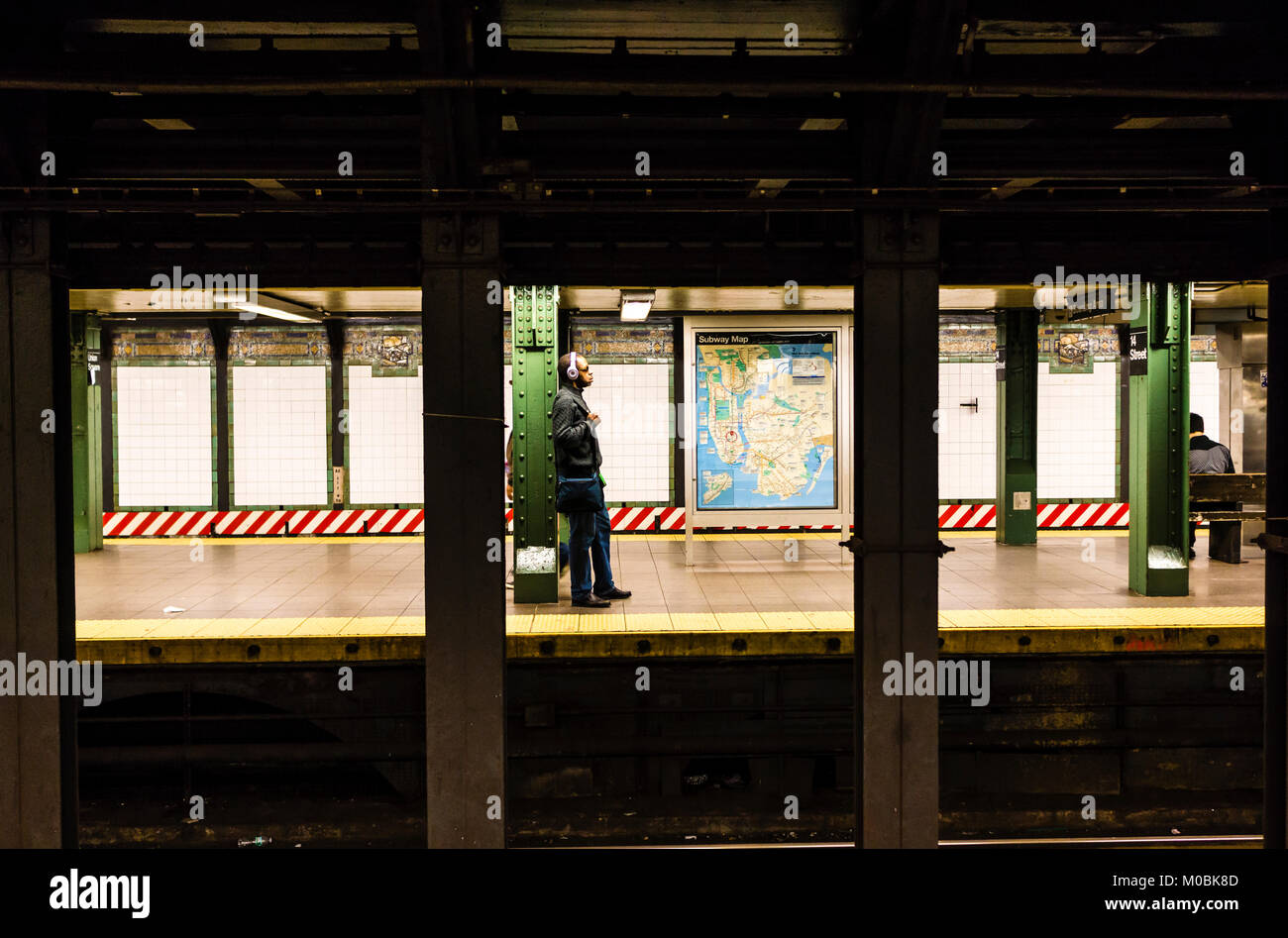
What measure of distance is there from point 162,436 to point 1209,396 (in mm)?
13675

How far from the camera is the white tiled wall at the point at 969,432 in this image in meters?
11.4

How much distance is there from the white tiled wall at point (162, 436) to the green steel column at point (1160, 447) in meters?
10.6

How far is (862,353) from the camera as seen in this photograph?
12.4ft

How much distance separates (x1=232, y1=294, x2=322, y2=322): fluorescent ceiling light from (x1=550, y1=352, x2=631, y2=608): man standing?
143 inches

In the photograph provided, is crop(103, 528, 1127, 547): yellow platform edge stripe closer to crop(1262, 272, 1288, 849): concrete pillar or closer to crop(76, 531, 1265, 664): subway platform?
crop(76, 531, 1265, 664): subway platform

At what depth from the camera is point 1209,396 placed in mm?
11461

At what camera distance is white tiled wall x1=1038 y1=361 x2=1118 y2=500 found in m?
11.3

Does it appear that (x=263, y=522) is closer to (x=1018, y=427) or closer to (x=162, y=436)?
(x=162, y=436)

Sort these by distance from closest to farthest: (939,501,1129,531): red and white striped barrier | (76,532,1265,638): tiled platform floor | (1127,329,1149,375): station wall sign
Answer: (76,532,1265,638): tiled platform floor, (1127,329,1149,375): station wall sign, (939,501,1129,531): red and white striped barrier

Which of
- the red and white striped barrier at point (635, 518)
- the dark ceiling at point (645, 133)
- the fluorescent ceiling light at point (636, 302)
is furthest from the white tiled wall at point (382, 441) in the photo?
the dark ceiling at point (645, 133)

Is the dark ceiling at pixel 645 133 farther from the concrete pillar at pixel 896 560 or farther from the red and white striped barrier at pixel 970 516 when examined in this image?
the red and white striped barrier at pixel 970 516

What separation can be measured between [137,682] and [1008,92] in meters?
6.11

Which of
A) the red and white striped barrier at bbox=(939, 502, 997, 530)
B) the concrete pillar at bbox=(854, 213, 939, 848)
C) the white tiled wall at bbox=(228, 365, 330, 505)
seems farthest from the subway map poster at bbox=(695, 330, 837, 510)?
the white tiled wall at bbox=(228, 365, 330, 505)

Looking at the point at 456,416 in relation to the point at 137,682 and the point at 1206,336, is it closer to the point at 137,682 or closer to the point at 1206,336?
the point at 137,682
